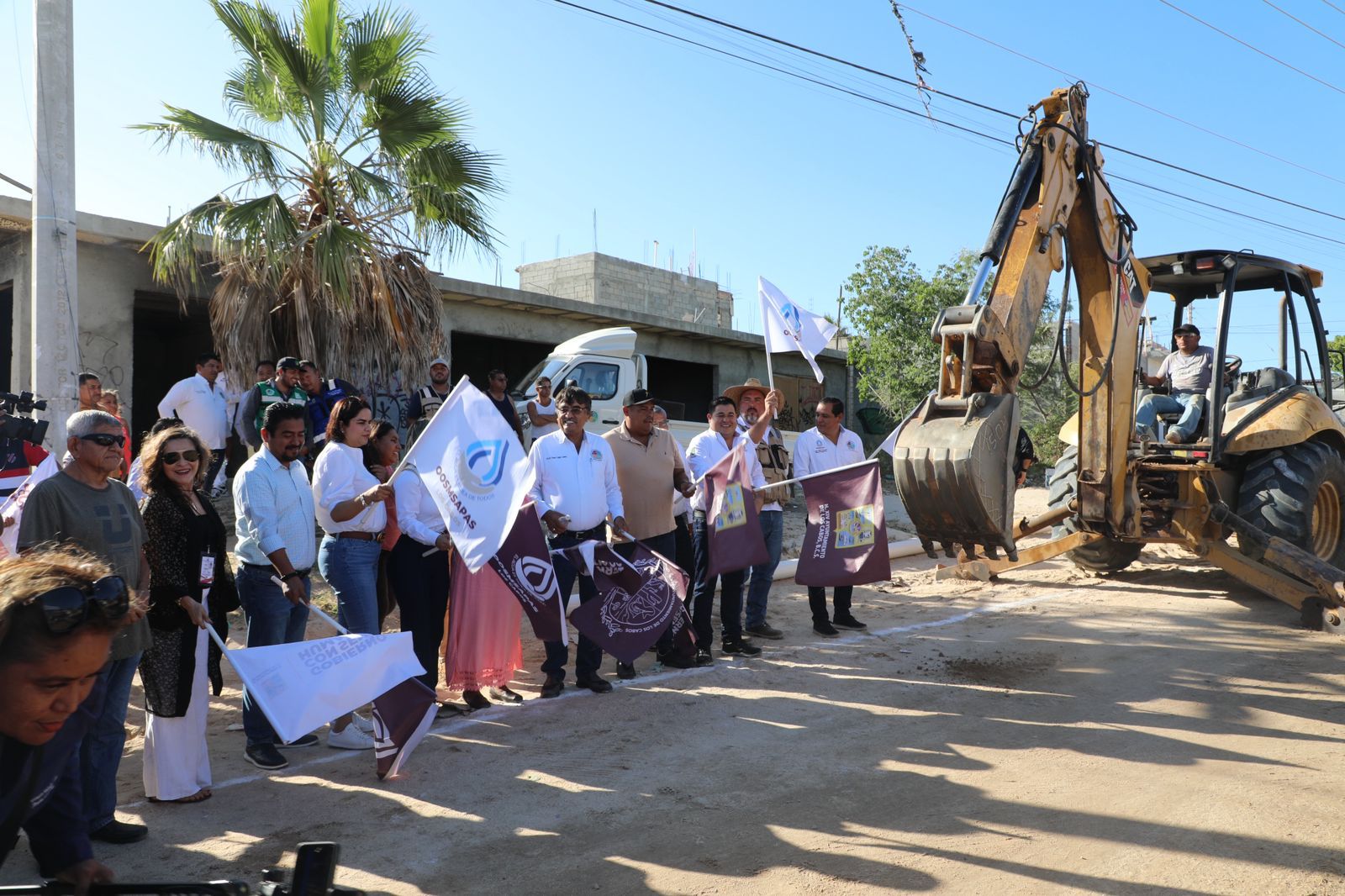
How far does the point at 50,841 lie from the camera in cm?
247

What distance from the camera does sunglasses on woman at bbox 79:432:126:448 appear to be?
14.8 ft

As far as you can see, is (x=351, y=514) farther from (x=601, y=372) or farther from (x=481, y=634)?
(x=601, y=372)

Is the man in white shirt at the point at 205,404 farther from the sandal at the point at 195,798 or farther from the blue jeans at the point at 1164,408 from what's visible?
the blue jeans at the point at 1164,408

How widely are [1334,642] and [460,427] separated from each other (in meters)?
6.85

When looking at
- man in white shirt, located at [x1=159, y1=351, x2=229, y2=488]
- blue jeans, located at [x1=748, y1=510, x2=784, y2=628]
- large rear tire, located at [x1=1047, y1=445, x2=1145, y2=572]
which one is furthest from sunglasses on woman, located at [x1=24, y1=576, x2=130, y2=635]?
large rear tire, located at [x1=1047, y1=445, x2=1145, y2=572]

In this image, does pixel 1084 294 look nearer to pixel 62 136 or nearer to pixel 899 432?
pixel 899 432

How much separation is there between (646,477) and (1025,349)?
2734 millimetres

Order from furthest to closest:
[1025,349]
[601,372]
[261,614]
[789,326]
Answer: [601,372] < [789,326] < [1025,349] < [261,614]

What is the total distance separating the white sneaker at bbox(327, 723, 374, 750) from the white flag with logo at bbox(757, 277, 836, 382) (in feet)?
17.1

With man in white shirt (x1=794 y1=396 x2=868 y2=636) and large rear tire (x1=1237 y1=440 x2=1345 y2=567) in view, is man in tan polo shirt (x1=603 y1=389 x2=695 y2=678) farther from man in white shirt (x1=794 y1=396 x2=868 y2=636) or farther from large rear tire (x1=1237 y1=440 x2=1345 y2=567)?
large rear tire (x1=1237 y1=440 x2=1345 y2=567)

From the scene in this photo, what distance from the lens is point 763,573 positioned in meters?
8.50

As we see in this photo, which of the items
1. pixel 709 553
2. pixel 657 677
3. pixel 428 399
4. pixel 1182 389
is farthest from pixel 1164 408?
pixel 428 399

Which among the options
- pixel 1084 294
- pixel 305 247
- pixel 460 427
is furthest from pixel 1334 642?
pixel 305 247

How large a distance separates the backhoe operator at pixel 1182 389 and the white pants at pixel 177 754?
8.17 m
